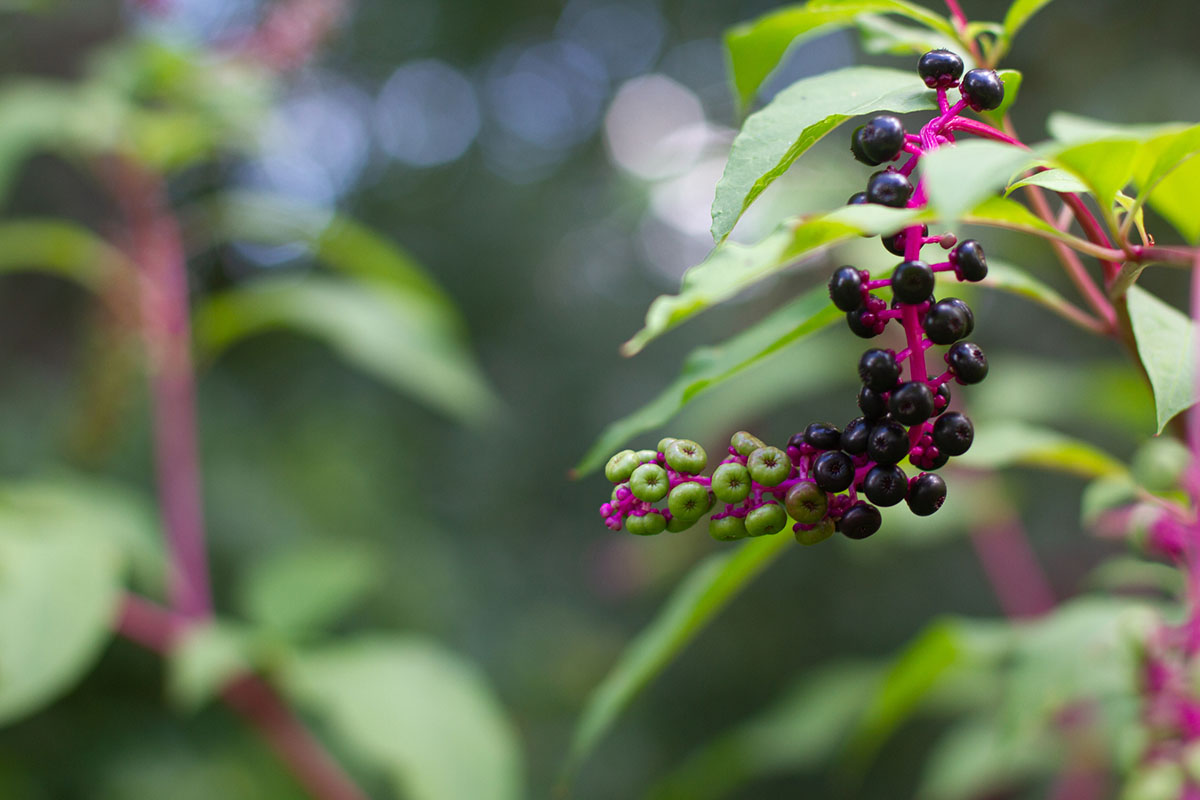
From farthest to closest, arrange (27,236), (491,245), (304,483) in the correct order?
(491,245), (304,483), (27,236)

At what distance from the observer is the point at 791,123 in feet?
2.22

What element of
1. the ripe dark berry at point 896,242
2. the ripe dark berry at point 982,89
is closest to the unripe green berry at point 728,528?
the ripe dark berry at point 896,242

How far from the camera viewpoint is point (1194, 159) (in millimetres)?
748

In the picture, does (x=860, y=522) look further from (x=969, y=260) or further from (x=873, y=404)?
(x=969, y=260)

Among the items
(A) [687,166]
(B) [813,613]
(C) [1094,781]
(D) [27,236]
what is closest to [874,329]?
(A) [687,166]

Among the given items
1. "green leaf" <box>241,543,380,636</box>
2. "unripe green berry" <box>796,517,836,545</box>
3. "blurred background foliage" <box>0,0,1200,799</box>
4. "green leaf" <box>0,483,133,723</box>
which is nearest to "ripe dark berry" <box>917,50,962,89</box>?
"unripe green berry" <box>796,517,836,545</box>

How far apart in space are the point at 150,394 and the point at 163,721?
1.04 m

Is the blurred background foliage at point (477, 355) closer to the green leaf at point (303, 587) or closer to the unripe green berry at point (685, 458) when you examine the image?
the green leaf at point (303, 587)

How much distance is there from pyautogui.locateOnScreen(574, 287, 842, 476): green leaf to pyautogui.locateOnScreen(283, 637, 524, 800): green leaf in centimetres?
83

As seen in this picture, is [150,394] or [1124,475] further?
[150,394]

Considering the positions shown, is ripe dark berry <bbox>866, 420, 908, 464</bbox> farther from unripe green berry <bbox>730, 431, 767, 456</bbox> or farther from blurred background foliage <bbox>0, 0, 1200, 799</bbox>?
blurred background foliage <bbox>0, 0, 1200, 799</bbox>

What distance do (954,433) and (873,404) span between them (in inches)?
2.3

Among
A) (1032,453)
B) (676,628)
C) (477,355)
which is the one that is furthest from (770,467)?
(477,355)

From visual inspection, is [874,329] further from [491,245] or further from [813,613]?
[491,245]
